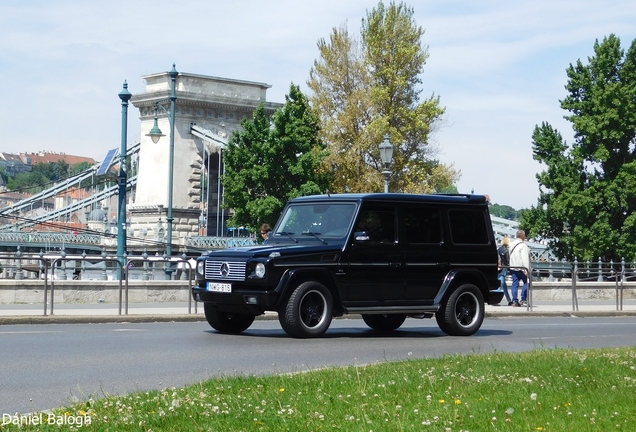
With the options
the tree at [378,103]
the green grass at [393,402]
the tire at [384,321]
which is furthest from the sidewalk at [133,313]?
the tree at [378,103]

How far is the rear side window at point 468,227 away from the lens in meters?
16.9

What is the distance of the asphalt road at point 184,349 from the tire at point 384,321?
0.21m

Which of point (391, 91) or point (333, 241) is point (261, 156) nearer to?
point (391, 91)

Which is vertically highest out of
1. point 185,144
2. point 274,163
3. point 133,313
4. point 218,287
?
point 185,144

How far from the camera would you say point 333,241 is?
15.6 meters

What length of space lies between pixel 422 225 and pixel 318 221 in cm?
162

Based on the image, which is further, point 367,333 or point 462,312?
point 367,333

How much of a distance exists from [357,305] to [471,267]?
230cm

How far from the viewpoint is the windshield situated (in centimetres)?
1584

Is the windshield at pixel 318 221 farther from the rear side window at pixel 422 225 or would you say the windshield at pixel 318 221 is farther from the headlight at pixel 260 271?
the headlight at pixel 260 271

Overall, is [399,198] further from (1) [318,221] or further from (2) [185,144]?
(2) [185,144]

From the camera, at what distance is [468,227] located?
17.2 metres

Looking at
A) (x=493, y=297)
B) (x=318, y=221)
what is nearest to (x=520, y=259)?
(x=493, y=297)

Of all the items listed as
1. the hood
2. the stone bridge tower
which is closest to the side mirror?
the hood
